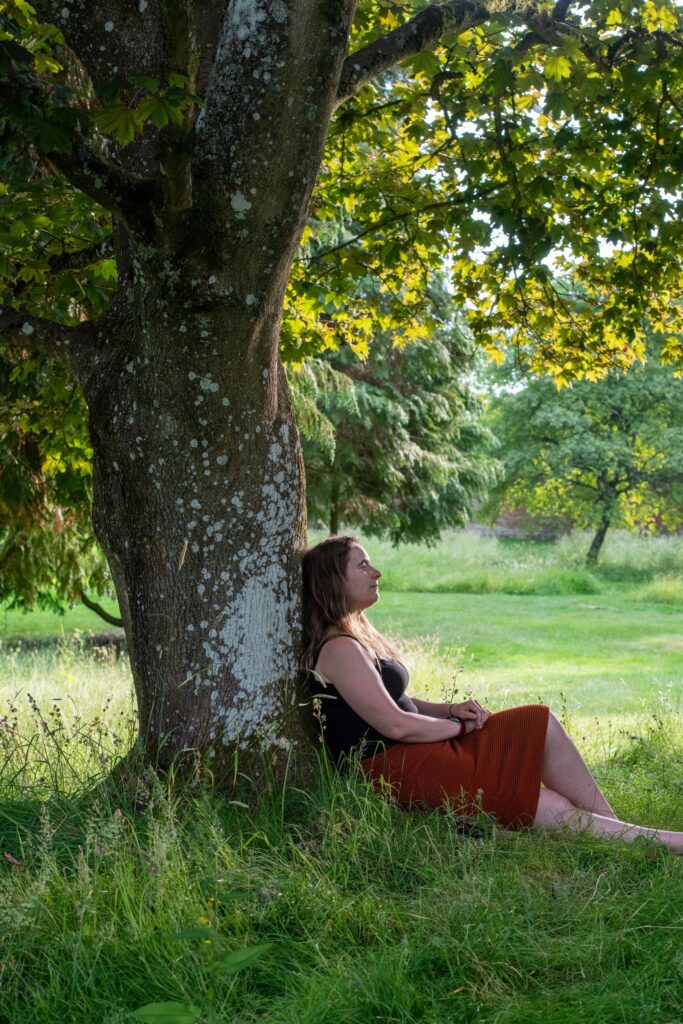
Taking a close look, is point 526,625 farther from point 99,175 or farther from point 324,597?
point 99,175

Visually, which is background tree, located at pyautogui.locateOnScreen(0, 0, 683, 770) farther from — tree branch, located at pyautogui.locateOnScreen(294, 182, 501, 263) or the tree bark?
tree branch, located at pyautogui.locateOnScreen(294, 182, 501, 263)

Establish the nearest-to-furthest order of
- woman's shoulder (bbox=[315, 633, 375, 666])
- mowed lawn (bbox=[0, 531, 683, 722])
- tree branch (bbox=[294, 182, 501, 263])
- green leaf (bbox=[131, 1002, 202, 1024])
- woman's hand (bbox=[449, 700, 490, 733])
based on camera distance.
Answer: green leaf (bbox=[131, 1002, 202, 1024]) < woman's shoulder (bbox=[315, 633, 375, 666]) < woman's hand (bbox=[449, 700, 490, 733]) < tree branch (bbox=[294, 182, 501, 263]) < mowed lawn (bbox=[0, 531, 683, 722])

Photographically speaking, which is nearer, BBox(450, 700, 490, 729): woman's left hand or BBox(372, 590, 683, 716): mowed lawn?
BBox(450, 700, 490, 729): woman's left hand

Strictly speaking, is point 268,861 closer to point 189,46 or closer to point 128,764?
point 128,764

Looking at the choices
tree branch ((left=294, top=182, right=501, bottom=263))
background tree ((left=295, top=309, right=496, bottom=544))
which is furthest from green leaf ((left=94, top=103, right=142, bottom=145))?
background tree ((left=295, top=309, right=496, bottom=544))

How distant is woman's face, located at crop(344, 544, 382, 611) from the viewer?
4.94 m

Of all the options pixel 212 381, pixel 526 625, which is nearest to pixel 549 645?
pixel 526 625

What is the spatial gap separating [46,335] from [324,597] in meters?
1.87

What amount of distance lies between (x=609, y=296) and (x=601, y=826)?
5.13 meters

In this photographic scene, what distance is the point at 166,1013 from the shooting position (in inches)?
108

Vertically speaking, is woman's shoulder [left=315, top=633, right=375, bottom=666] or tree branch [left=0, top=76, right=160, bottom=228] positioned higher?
tree branch [left=0, top=76, right=160, bottom=228]

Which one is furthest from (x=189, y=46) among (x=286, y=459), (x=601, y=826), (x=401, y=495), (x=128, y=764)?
(x=401, y=495)

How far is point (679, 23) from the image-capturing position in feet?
21.2

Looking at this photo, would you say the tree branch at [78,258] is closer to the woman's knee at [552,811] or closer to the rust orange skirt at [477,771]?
the rust orange skirt at [477,771]
